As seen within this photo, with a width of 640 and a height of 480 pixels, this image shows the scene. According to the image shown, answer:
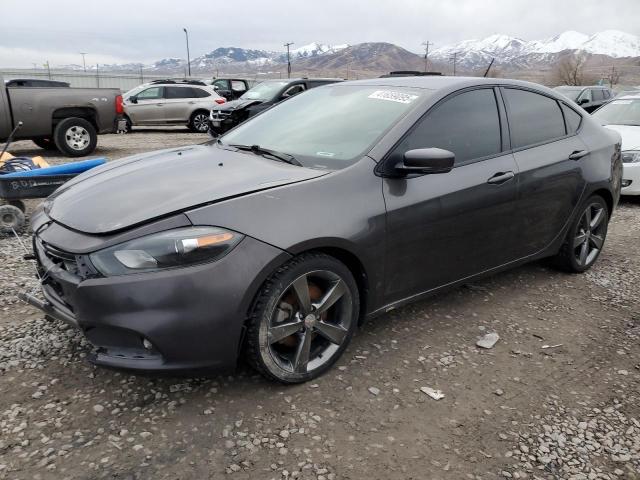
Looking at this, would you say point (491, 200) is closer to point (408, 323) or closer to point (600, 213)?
point (408, 323)

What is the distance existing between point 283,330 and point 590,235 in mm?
3157

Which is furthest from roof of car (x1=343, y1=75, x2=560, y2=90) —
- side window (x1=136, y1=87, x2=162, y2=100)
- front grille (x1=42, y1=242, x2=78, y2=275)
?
side window (x1=136, y1=87, x2=162, y2=100)

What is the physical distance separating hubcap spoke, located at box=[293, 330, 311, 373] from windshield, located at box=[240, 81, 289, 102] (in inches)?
423

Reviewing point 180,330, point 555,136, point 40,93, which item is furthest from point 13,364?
point 40,93

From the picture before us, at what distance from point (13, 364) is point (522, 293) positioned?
3.46m

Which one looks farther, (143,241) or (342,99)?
(342,99)

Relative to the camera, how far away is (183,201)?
8.17 feet

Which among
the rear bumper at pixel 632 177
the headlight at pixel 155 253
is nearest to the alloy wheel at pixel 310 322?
the headlight at pixel 155 253

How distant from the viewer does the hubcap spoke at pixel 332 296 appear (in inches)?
108

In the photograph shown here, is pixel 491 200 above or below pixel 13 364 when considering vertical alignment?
above

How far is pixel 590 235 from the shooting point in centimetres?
452

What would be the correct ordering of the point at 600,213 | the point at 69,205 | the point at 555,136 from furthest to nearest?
1. the point at 600,213
2. the point at 555,136
3. the point at 69,205

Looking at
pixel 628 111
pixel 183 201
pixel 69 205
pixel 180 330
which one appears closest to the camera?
pixel 180 330

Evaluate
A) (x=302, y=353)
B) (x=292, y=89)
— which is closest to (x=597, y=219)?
(x=302, y=353)
